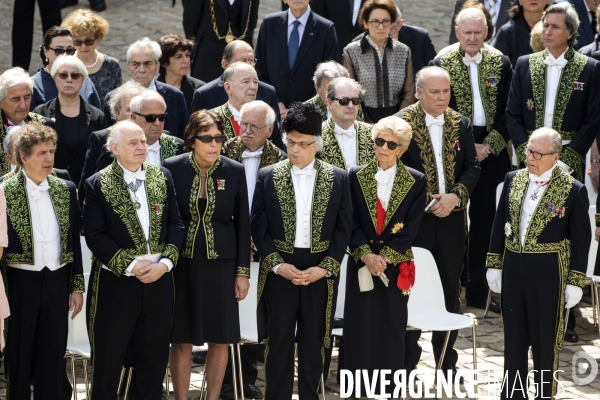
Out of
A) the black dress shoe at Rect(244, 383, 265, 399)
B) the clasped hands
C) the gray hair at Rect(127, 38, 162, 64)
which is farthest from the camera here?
the gray hair at Rect(127, 38, 162, 64)

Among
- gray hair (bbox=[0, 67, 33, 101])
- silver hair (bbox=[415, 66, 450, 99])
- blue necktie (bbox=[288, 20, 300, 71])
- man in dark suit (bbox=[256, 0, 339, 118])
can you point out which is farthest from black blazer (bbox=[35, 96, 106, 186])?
silver hair (bbox=[415, 66, 450, 99])

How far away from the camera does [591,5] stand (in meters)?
11.3

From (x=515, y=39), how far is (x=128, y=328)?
16.9 feet

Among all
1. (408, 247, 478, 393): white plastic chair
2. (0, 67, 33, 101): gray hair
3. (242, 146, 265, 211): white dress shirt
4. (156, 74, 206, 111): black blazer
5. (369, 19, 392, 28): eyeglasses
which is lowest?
(408, 247, 478, 393): white plastic chair

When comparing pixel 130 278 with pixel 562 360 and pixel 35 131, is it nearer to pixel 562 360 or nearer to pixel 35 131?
pixel 35 131

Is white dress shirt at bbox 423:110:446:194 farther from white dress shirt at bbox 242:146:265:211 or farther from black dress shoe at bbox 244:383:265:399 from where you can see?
black dress shoe at bbox 244:383:265:399

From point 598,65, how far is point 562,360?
245 centimetres

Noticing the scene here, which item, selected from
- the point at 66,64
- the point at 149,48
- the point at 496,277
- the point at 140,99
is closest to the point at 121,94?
the point at 140,99

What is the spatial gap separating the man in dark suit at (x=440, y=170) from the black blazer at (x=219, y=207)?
5.54 ft

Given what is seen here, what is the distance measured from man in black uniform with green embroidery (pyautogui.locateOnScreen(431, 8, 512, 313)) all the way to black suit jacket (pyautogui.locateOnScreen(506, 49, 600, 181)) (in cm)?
21

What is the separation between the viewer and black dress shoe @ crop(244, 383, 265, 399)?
8.09 meters

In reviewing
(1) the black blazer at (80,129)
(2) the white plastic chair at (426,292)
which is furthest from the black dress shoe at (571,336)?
(1) the black blazer at (80,129)

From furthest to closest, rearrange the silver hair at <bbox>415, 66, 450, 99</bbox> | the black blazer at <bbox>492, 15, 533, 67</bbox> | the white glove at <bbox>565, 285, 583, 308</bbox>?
the black blazer at <bbox>492, 15, 533, 67</bbox> → the silver hair at <bbox>415, 66, 450, 99</bbox> → the white glove at <bbox>565, 285, 583, 308</bbox>

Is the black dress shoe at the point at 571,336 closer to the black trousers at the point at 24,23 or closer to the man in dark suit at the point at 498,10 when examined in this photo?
the man in dark suit at the point at 498,10
